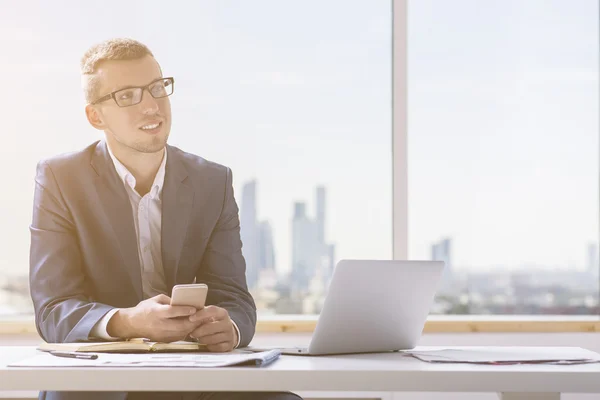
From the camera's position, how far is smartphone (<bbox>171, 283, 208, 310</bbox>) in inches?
58.4

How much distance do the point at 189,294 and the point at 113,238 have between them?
1.91 feet

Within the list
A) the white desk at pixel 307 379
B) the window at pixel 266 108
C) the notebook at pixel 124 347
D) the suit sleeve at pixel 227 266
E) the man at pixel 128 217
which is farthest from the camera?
the window at pixel 266 108

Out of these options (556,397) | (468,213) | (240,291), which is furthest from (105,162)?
(468,213)

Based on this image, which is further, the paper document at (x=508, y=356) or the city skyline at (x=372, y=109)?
the city skyline at (x=372, y=109)

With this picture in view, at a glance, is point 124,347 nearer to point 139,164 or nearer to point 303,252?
point 139,164

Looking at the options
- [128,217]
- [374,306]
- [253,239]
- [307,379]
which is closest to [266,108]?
[253,239]

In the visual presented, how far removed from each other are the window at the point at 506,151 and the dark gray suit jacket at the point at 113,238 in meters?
1.46

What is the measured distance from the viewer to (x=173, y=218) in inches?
81.7

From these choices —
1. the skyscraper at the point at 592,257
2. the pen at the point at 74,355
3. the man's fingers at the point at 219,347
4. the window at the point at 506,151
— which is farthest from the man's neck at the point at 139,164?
the skyscraper at the point at 592,257

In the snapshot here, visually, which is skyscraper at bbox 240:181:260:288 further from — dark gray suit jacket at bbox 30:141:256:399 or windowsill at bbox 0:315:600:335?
dark gray suit jacket at bbox 30:141:256:399

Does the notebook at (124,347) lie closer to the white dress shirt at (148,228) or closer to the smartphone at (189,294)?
the smartphone at (189,294)

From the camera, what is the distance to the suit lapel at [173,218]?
206 cm

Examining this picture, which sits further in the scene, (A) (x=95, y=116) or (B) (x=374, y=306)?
(A) (x=95, y=116)

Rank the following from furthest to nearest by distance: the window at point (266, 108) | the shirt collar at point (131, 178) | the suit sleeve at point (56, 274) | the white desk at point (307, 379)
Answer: the window at point (266, 108) → the shirt collar at point (131, 178) → the suit sleeve at point (56, 274) → the white desk at point (307, 379)
